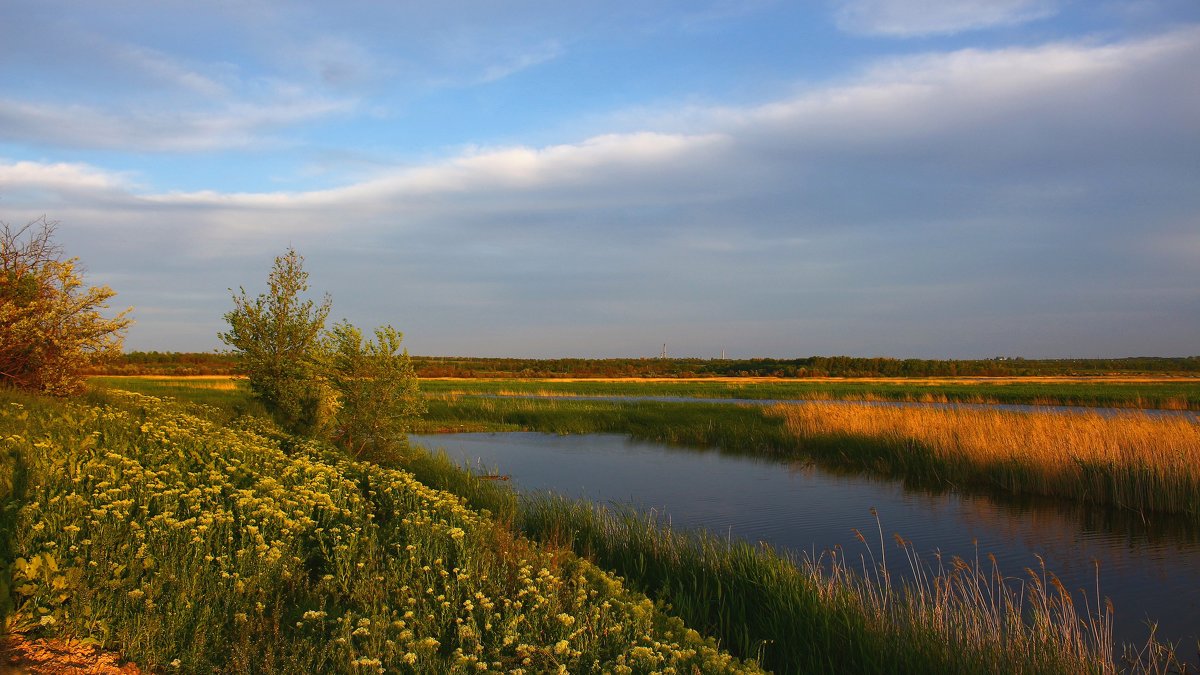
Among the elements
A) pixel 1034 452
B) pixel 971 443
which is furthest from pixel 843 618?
pixel 971 443

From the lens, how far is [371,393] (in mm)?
17469

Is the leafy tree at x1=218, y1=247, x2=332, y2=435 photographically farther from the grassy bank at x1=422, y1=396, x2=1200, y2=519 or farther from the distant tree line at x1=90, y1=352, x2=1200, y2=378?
the distant tree line at x1=90, y1=352, x2=1200, y2=378

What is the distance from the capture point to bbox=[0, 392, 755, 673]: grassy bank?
4938 millimetres

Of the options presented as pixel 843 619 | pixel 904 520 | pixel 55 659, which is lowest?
pixel 904 520

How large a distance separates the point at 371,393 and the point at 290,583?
38.1ft

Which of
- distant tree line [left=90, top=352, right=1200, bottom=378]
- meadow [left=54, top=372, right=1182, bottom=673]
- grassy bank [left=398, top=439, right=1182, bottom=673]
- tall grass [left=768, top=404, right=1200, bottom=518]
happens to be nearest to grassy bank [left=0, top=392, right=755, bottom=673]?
meadow [left=54, top=372, right=1182, bottom=673]

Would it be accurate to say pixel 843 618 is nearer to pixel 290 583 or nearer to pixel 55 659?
pixel 290 583

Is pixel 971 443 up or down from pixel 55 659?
down

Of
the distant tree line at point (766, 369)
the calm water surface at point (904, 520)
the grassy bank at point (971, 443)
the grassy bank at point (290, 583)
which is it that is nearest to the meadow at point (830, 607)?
the calm water surface at point (904, 520)

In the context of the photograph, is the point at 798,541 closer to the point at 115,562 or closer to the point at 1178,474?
the point at 1178,474

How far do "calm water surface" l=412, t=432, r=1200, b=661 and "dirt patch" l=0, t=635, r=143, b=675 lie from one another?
8.50 metres

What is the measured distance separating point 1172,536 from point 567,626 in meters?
12.8

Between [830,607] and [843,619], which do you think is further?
[830,607]

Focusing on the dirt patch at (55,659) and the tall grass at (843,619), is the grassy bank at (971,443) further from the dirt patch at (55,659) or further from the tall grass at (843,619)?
the dirt patch at (55,659)
